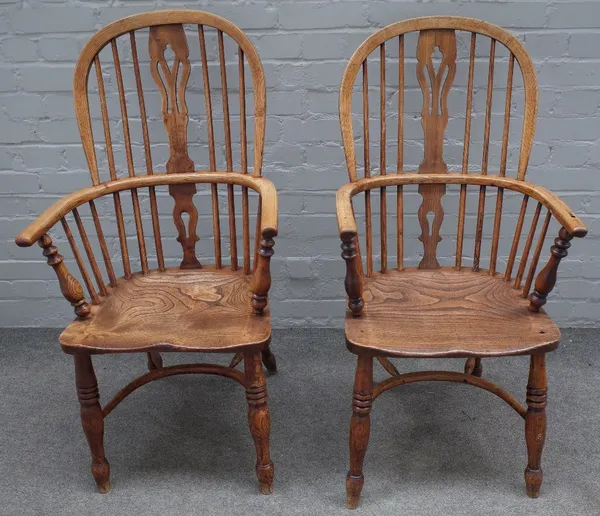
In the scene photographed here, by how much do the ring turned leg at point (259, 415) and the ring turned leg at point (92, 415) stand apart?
1.26 ft

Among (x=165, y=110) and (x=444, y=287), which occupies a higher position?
(x=165, y=110)

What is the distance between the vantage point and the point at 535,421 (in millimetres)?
1626

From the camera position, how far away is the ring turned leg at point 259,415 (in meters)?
1.60

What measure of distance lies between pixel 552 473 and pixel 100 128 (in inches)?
68.1

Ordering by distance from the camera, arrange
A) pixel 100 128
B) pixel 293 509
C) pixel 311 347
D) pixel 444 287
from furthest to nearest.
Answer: pixel 311 347 < pixel 100 128 < pixel 444 287 < pixel 293 509

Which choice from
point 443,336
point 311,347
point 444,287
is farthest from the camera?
point 311,347

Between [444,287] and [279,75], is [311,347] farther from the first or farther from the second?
[279,75]

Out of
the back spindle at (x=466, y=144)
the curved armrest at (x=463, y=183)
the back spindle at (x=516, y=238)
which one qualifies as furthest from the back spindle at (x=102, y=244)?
the back spindle at (x=516, y=238)

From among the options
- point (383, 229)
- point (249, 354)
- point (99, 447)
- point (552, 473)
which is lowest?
point (552, 473)

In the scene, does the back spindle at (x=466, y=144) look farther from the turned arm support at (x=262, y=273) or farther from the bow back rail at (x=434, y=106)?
the turned arm support at (x=262, y=273)

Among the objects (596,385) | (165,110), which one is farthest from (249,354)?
(596,385)

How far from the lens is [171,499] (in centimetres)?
171

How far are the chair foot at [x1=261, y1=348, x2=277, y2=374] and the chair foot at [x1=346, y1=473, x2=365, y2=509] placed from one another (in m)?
0.59

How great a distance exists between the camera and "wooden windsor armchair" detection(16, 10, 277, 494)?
157cm
